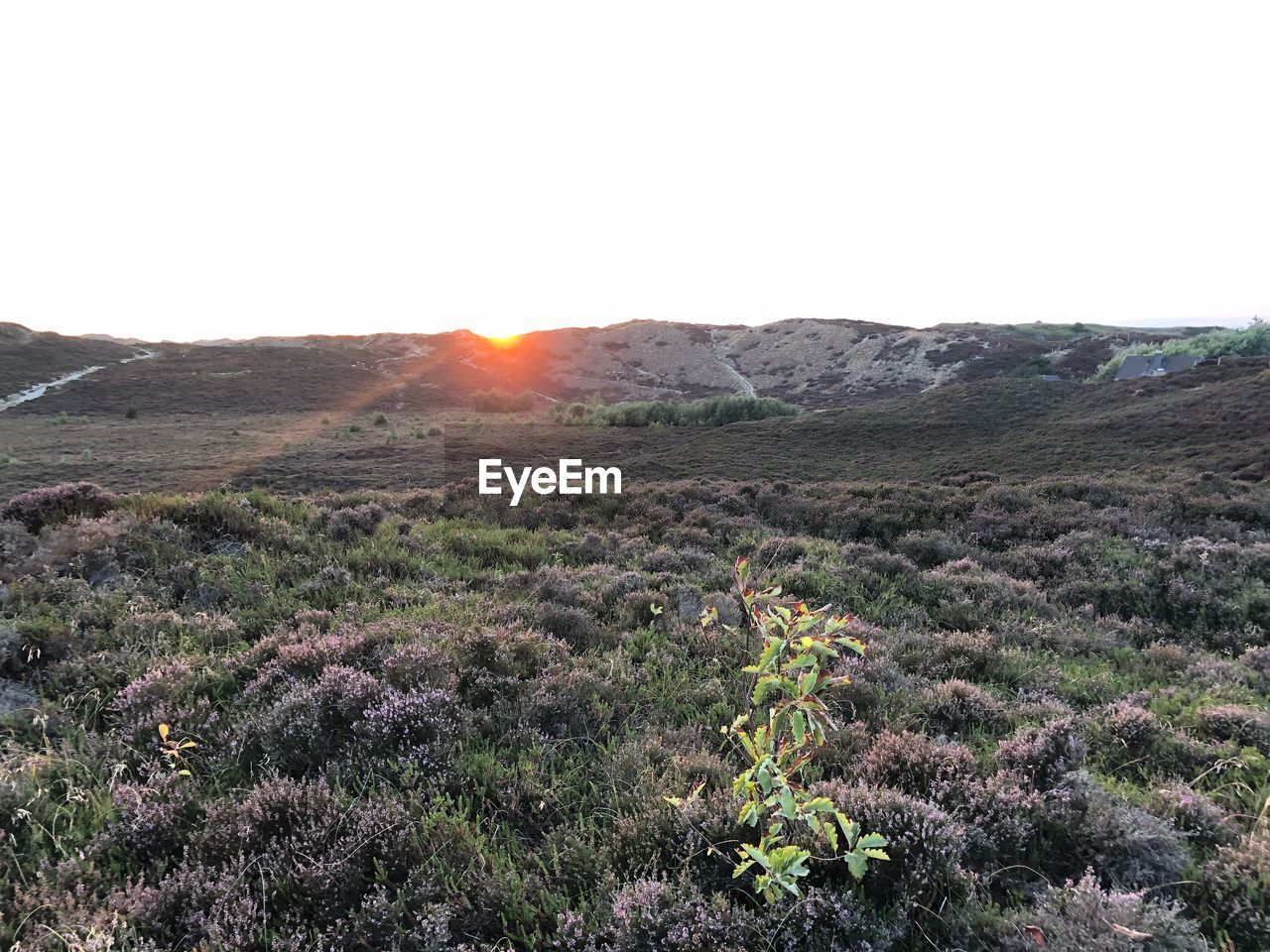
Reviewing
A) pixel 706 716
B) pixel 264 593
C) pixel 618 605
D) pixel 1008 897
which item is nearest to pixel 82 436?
pixel 264 593

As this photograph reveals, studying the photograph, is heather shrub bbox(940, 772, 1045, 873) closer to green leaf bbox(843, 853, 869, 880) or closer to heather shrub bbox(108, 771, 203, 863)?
green leaf bbox(843, 853, 869, 880)

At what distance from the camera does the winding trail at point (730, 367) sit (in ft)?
205

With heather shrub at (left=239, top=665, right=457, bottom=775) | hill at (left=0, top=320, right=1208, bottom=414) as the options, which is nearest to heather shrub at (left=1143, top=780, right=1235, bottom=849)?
heather shrub at (left=239, top=665, right=457, bottom=775)

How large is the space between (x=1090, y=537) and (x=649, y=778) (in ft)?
32.2

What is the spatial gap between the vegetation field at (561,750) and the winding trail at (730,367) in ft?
178

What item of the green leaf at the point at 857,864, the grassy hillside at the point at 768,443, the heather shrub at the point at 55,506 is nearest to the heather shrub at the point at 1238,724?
the green leaf at the point at 857,864

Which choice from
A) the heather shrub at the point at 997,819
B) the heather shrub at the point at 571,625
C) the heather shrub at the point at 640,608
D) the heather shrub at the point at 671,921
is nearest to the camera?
the heather shrub at the point at 671,921

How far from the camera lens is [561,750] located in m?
4.14

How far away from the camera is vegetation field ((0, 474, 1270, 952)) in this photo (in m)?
2.71

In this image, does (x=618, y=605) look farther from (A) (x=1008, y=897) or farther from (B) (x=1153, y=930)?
(B) (x=1153, y=930)

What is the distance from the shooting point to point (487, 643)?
17.3ft

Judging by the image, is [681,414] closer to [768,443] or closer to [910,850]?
[768,443]

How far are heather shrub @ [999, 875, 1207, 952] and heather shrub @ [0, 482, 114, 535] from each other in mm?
10345

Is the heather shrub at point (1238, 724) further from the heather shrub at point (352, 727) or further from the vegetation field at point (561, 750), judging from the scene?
the heather shrub at point (352, 727)
